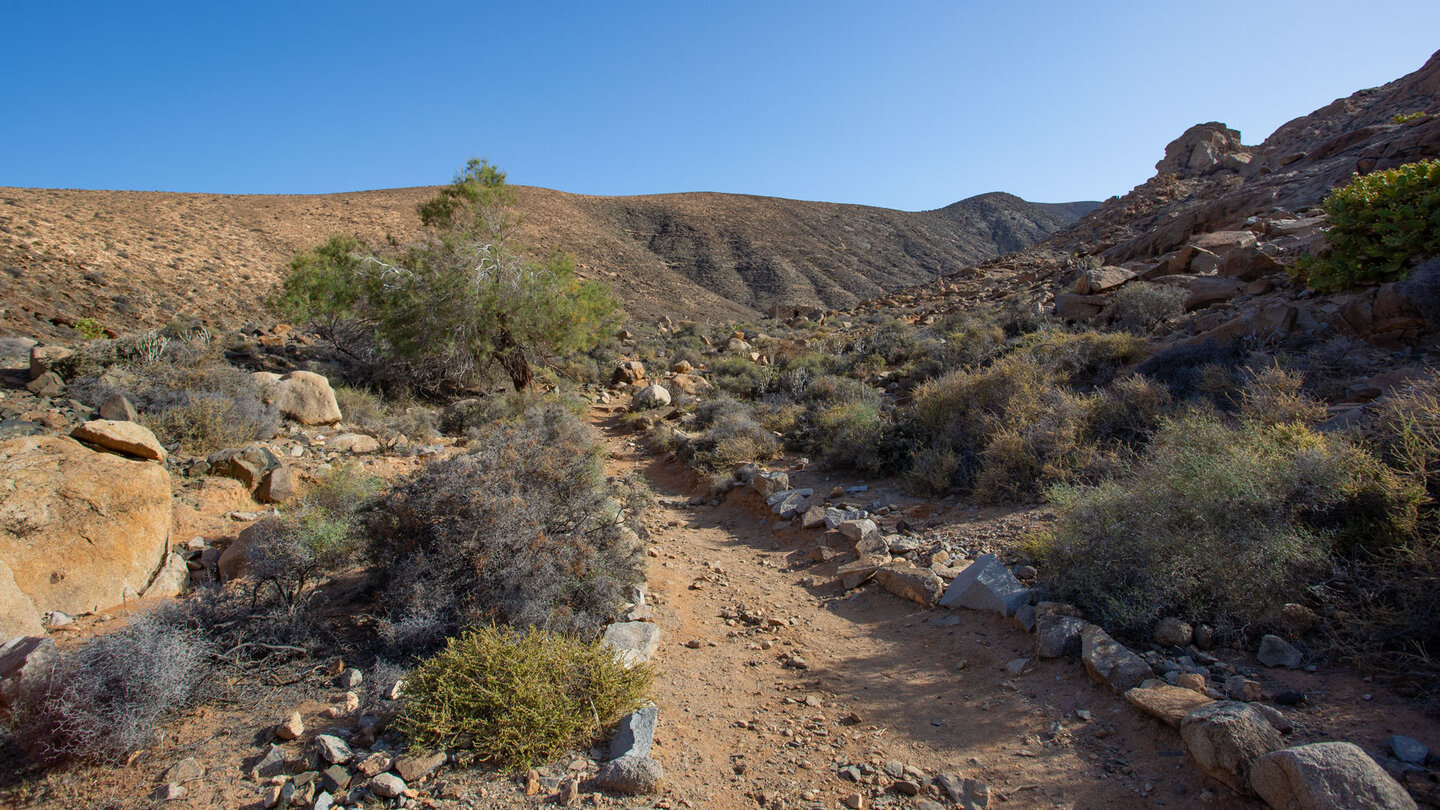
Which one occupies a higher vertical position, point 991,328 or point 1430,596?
point 991,328

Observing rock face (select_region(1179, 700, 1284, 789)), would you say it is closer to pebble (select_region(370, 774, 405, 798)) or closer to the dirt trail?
the dirt trail

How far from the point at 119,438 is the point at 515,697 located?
4.76 metres

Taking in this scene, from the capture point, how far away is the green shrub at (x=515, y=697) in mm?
3008

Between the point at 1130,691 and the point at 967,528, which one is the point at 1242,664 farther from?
the point at 967,528

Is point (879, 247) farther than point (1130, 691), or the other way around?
point (879, 247)

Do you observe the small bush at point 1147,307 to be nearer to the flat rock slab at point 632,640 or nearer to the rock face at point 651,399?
the rock face at point 651,399

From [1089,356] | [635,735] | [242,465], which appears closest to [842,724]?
[635,735]

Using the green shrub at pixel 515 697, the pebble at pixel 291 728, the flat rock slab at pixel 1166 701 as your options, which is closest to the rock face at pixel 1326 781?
the flat rock slab at pixel 1166 701

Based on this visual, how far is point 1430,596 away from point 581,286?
46.5ft

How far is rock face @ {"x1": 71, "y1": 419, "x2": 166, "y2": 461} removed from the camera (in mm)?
5312

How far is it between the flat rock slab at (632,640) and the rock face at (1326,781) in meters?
2.91

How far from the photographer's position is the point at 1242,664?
331 centimetres

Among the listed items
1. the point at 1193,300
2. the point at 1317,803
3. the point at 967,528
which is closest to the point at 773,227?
the point at 1193,300

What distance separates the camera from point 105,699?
2.91 meters
